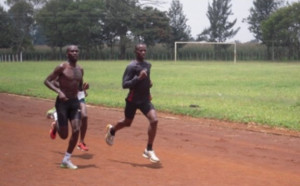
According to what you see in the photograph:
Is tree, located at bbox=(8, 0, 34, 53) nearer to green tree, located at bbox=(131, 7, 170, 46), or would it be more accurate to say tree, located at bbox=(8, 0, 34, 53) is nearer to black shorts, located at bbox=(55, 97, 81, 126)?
green tree, located at bbox=(131, 7, 170, 46)

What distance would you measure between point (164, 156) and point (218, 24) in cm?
8965

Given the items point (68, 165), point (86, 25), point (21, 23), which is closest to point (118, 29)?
point (86, 25)

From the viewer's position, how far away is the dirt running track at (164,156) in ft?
22.7

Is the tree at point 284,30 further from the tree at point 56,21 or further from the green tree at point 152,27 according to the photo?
the tree at point 56,21

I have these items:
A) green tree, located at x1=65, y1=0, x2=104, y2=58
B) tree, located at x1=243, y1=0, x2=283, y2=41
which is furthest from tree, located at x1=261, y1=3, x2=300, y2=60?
green tree, located at x1=65, y1=0, x2=104, y2=58

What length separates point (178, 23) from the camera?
312ft

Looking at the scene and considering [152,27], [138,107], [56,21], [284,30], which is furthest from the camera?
[152,27]

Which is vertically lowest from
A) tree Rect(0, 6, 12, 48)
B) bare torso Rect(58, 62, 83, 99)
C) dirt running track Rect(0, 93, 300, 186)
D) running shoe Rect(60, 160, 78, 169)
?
dirt running track Rect(0, 93, 300, 186)

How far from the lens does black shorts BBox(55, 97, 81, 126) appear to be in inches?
301

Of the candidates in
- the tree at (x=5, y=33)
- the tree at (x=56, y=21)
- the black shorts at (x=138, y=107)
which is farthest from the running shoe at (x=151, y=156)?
the tree at (x=5, y=33)

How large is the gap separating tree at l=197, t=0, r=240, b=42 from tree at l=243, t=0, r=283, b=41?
376cm

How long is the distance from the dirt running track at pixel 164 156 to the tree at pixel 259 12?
85655 mm

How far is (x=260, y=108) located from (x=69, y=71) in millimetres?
9206

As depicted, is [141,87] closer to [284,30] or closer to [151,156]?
[151,156]
